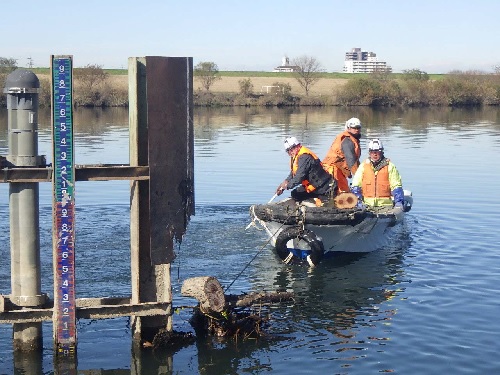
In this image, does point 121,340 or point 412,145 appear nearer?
point 121,340

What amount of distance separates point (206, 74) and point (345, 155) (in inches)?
2652

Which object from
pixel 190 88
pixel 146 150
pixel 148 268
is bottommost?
pixel 148 268

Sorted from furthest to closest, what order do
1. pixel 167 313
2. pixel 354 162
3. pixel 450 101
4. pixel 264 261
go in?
1. pixel 450 101
2. pixel 354 162
3. pixel 264 261
4. pixel 167 313

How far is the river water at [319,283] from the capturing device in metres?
8.97

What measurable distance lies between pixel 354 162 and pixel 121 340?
711cm

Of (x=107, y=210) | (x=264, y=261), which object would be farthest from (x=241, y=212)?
(x=264, y=261)

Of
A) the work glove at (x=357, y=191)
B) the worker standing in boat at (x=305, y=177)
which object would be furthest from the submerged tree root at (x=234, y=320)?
the work glove at (x=357, y=191)

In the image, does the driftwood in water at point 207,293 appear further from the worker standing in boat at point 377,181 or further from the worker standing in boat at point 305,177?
the worker standing in boat at point 377,181

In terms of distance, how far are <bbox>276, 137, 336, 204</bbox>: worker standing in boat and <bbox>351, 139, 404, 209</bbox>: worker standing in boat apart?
756 mm

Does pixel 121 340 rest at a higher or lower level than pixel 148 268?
lower

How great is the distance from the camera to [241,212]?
1747cm

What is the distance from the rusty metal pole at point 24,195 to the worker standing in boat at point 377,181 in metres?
7.17

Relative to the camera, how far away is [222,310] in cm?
921

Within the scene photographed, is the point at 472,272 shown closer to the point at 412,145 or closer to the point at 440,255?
the point at 440,255
